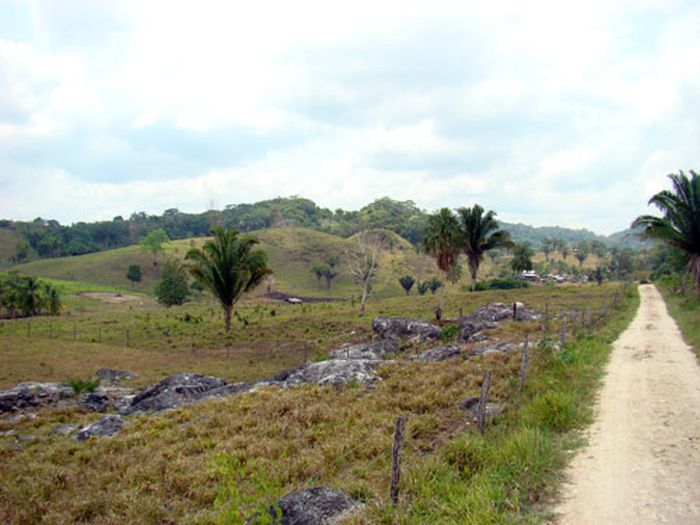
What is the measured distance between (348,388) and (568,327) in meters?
13.8

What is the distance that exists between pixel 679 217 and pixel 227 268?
28.1m

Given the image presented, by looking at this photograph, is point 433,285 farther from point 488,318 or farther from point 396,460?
point 396,460

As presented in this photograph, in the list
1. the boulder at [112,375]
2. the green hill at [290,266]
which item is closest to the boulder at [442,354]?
the boulder at [112,375]

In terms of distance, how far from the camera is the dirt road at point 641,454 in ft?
18.1

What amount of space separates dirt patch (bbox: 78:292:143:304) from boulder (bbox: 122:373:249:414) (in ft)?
213

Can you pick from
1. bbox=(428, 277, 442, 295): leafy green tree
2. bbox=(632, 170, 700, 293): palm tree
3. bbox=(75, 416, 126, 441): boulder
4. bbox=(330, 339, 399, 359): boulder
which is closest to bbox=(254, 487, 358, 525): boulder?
bbox=(75, 416, 126, 441): boulder

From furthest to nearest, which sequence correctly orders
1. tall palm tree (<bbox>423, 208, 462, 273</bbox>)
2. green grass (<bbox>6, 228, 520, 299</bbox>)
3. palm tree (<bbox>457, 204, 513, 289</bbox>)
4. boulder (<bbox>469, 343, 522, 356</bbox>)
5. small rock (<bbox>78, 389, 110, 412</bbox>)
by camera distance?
green grass (<bbox>6, 228, 520, 299</bbox>)
palm tree (<bbox>457, 204, 513, 289</bbox>)
tall palm tree (<bbox>423, 208, 462, 273</bbox>)
small rock (<bbox>78, 389, 110, 412</bbox>)
boulder (<bbox>469, 343, 522, 356</bbox>)

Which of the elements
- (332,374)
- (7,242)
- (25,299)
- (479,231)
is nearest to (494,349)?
(332,374)

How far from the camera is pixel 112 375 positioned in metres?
21.8

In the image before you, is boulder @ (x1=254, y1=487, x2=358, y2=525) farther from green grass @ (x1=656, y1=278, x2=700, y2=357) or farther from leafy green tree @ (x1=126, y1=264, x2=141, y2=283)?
leafy green tree @ (x1=126, y1=264, x2=141, y2=283)

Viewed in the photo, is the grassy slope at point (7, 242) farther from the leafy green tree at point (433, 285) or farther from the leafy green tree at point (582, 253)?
the leafy green tree at point (582, 253)

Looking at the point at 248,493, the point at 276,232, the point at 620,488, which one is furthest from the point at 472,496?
the point at 276,232

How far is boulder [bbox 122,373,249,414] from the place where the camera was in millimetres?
15672

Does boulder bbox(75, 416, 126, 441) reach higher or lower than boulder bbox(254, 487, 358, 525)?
lower
